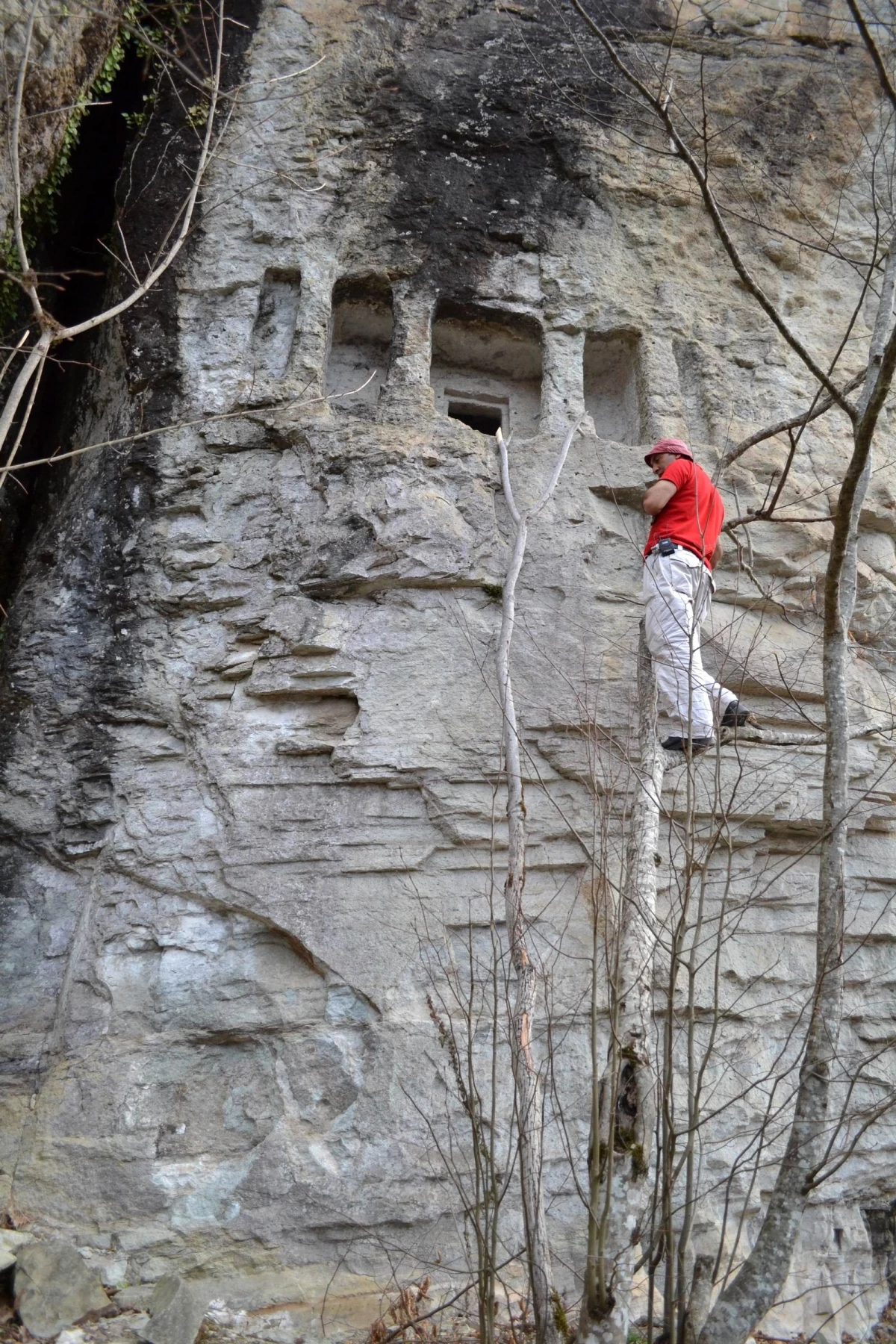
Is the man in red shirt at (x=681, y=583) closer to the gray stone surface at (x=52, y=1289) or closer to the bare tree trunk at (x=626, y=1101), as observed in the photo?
the bare tree trunk at (x=626, y=1101)

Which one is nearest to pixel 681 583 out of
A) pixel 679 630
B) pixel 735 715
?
pixel 679 630

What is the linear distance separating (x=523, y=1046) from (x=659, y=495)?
8.77ft

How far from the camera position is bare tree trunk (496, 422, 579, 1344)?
3.76 meters

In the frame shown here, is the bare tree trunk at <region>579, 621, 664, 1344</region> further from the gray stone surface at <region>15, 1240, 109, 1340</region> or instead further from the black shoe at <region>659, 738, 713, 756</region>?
the gray stone surface at <region>15, 1240, 109, 1340</region>

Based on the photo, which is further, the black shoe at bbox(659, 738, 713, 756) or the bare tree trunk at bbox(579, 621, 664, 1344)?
the black shoe at bbox(659, 738, 713, 756)

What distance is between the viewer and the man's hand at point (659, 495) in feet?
18.0

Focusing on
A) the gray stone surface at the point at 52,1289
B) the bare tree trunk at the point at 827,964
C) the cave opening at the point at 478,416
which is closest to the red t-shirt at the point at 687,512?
the bare tree trunk at the point at 827,964

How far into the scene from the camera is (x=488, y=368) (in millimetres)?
7379

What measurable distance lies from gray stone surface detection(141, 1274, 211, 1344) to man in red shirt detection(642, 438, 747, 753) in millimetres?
2929

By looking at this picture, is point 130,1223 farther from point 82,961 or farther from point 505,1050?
point 505,1050

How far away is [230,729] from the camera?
5.81m

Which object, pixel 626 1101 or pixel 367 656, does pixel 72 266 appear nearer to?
pixel 367 656

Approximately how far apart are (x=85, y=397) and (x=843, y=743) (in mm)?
5108

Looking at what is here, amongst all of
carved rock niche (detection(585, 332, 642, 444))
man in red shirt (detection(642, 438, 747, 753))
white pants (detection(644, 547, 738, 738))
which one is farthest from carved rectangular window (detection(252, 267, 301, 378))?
white pants (detection(644, 547, 738, 738))
